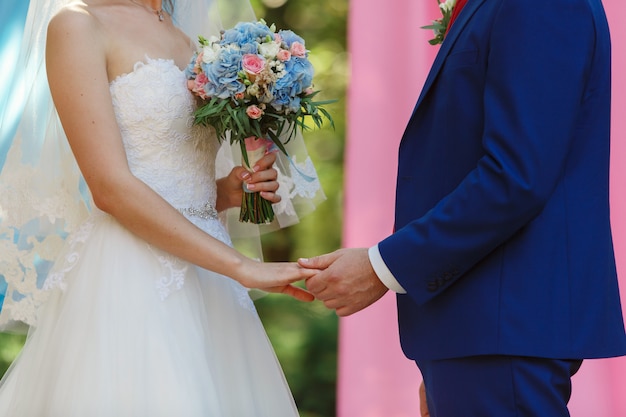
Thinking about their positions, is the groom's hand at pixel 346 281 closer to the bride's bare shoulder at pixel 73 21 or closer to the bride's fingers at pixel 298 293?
the bride's fingers at pixel 298 293

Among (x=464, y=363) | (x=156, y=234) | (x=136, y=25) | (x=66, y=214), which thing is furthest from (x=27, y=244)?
(x=464, y=363)

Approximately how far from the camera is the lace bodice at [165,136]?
2127mm

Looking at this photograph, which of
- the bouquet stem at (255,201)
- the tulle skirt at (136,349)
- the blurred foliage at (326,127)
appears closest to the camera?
the tulle skirt at (136,349)

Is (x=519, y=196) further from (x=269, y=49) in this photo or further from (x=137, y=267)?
(x=137, y=267)

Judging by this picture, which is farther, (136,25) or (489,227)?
(136,25)

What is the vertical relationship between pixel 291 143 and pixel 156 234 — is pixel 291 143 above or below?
Answer: above

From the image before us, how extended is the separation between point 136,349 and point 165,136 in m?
0.54

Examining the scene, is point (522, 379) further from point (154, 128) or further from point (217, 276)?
point (154, 128)

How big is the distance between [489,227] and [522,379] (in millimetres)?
303

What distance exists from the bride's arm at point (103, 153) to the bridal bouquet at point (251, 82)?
0.23 m

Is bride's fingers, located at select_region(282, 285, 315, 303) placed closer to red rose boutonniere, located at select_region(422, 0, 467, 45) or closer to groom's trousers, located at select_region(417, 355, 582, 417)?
groom's trousers, located at select_region(417, 355, 582, 417)

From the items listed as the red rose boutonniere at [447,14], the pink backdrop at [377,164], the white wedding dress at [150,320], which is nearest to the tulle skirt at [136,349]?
the white wedding dress at [150,320]

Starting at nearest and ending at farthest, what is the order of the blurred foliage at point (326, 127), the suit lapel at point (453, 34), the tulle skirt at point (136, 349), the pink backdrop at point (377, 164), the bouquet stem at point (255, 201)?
the suit lapel at point (453, 34)
the tulle skirt at point (136, 349)
the bouquet stem at point (255, 201)
the pink backdrop at point (377, 164)
the blurred foliage at point (326, 127)

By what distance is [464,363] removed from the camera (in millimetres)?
1774
